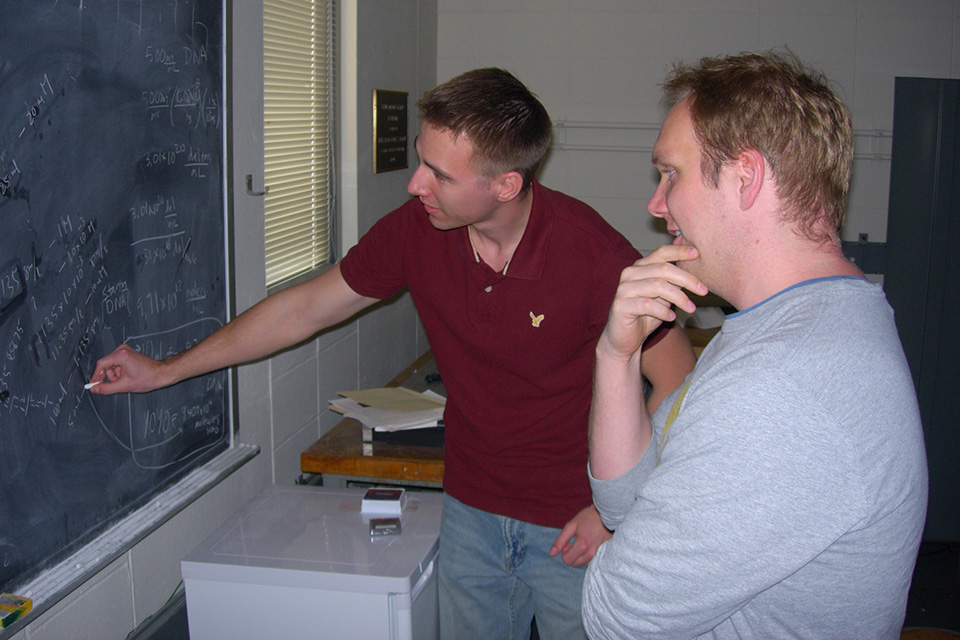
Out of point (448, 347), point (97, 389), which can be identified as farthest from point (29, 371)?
point (448, 347)

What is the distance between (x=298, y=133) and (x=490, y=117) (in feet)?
3.17

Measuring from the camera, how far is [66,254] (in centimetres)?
127

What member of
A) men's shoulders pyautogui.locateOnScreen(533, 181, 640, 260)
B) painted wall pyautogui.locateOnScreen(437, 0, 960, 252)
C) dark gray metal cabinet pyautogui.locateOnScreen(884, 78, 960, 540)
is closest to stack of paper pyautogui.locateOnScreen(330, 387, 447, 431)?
men's shoulders pyautogui.locateOnScreen(533, 181, 640, 260)

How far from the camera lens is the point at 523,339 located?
5.16 ft

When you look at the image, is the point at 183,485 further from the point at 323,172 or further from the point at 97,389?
the point at 323,172

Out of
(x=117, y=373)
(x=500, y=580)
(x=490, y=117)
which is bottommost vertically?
(x=500, y=580)

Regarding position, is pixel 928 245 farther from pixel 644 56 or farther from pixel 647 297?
A: pixel 647 297

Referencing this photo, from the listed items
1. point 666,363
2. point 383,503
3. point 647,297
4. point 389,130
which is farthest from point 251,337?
point 389,130

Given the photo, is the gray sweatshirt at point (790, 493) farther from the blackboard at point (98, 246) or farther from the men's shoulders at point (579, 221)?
the blackboard at point (98, 246)

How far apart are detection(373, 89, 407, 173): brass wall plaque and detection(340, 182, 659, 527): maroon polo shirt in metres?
1.19

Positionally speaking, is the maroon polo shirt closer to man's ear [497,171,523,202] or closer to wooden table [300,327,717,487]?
man's ear [497,171,523,202]

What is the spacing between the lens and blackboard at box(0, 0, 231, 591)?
1.17 m

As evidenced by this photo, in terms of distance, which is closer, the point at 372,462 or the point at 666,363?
the point at 666,363

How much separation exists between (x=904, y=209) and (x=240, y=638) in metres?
3.38
